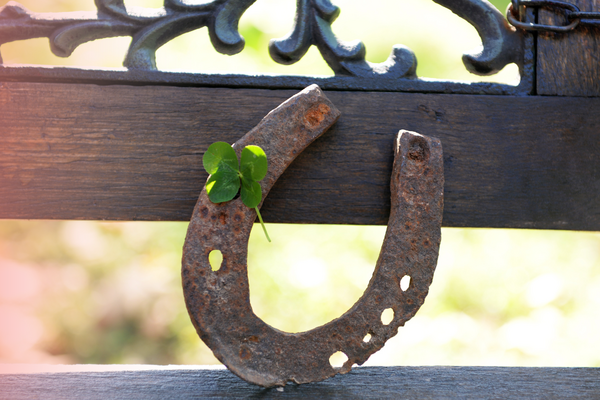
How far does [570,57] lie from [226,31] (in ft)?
2.02

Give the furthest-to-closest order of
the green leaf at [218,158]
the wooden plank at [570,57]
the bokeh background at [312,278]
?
the bokeh background at [312,278], the wooden plank at [570,57], the green leaf at [218,158]

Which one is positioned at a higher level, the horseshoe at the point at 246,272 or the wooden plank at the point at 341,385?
the horseshoe at the point at 246,272

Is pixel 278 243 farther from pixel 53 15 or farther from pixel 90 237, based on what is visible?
pixel 53 15

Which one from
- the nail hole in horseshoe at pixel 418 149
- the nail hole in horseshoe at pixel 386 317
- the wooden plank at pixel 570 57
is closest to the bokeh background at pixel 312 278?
the nail hole in horseshoe at pixel 386 317

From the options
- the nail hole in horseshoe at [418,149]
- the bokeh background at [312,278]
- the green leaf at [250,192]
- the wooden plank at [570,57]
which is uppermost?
the wooden plank at [570,57]

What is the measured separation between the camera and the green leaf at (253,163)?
0.66m

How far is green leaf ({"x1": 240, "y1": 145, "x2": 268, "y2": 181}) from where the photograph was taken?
66 centimetres

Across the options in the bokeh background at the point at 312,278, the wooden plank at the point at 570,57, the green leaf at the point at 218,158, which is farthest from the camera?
the bokeh background at the point at 312,278

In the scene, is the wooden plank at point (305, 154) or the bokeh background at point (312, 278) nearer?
the wooden plank at point (305, 154)

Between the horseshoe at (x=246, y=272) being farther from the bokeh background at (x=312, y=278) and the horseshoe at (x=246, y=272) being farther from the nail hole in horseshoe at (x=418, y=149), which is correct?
the bokeh background at (x=312, y=278)

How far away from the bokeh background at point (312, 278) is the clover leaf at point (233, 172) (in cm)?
74

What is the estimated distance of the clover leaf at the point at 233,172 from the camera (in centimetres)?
66

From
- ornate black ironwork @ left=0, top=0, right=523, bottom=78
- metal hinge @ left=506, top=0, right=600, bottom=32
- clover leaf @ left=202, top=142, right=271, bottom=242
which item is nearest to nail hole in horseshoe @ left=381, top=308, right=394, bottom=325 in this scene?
clover leaf @ left=202, top=142, right=271, bottom=242

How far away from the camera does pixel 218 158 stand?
66cm
